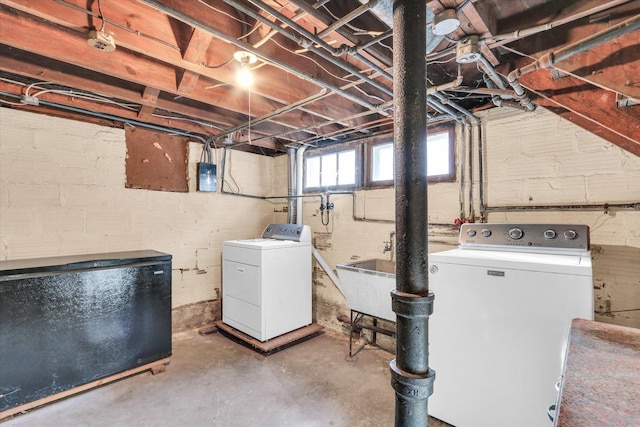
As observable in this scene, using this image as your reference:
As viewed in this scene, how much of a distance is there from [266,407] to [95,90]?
2590 mm

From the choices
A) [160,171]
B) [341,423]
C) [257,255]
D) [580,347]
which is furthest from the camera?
[160,171]

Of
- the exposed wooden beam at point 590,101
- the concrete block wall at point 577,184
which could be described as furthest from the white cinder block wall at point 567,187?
the exposed wooden beam at point 590,101

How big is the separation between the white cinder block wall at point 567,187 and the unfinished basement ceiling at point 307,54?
121 mm

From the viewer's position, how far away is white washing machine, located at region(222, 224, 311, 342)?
119 inches

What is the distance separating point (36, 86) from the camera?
2.23 meters

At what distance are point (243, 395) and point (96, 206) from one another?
217 centimetres

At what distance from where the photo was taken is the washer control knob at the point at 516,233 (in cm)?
204

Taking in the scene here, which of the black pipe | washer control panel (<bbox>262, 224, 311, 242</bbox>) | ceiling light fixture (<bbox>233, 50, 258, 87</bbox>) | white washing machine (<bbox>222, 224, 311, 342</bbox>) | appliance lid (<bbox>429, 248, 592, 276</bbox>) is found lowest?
white washing machine (<bbox>222, 224, 311, 342</bbox>)

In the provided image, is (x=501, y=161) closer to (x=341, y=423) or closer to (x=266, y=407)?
(x=341, y=423)

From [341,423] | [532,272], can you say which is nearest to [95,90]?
[341,423]

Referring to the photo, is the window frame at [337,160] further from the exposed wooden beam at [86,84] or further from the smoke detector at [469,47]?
the smoke detector at [469,47]

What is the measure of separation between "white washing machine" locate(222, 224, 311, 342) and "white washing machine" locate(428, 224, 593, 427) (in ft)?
5.39

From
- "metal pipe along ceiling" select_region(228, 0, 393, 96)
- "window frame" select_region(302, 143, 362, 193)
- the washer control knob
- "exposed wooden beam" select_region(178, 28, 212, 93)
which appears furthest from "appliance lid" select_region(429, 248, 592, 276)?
"exposed wooden beam" select_region(178, 28, 212, 93)

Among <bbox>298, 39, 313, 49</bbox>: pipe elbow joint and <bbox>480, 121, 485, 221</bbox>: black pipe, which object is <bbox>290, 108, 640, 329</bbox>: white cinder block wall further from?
<bbox>298, 39, 313, 49</bbox>: pipe elbow joint
